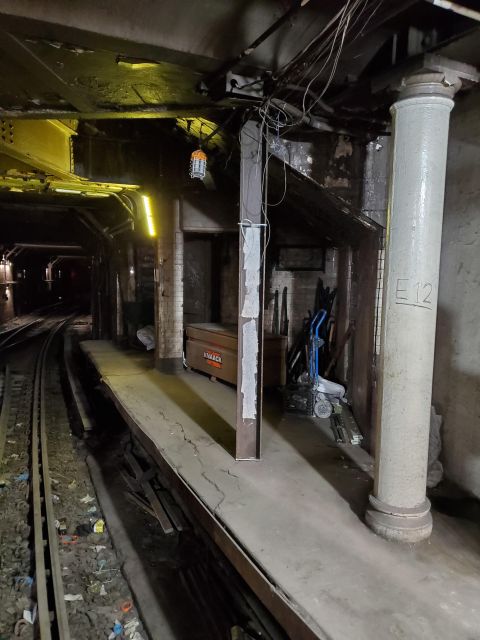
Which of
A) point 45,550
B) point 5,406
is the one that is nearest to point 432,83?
point 45,550

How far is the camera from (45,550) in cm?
459

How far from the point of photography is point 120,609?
12.8 ft

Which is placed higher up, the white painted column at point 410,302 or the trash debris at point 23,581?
the white painted column at point 410,302

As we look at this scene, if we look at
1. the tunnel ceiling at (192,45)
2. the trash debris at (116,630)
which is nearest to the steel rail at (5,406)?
the trash debris at (116,630)

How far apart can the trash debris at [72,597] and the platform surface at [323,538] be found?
4.71ft

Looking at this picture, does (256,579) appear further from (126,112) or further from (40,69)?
(126,112)

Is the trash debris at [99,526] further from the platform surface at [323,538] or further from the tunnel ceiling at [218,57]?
the tunnel ceiling at [218,57]

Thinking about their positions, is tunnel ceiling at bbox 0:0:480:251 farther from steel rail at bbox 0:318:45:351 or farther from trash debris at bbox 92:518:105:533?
steel rail at bbox 0:318:45:351

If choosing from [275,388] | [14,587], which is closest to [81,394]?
[275,388]

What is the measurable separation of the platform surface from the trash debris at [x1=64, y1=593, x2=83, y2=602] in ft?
4.71

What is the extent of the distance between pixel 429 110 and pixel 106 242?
11.4 m

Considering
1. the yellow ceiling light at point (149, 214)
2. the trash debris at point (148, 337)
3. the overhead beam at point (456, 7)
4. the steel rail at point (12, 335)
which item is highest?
the overhead beam at point (456, 7)

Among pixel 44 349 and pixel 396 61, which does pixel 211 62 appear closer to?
pixel 396 61

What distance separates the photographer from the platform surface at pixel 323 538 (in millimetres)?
2469
